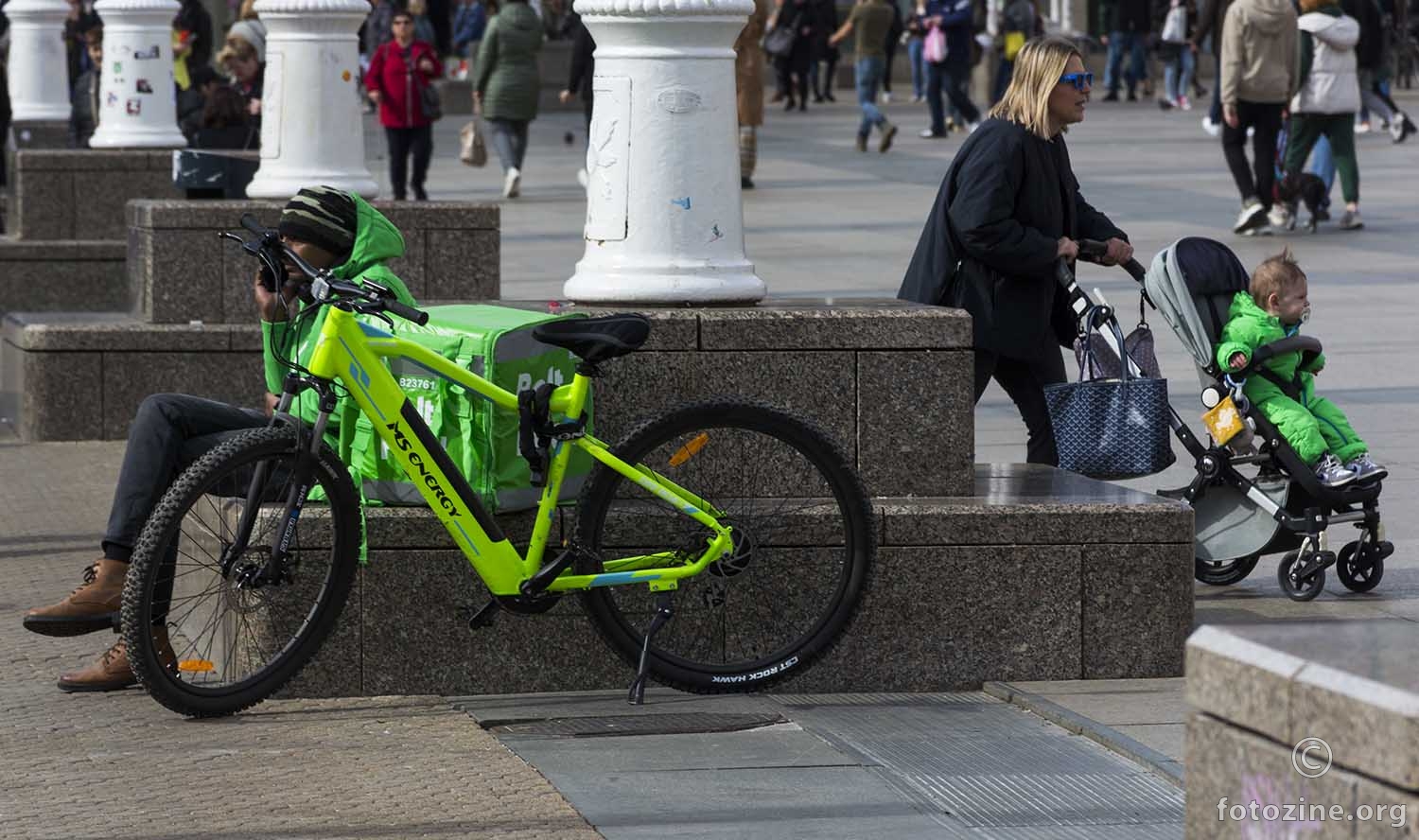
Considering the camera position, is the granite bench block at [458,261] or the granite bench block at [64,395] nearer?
the granite bench block at [458,261]

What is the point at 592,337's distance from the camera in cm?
527

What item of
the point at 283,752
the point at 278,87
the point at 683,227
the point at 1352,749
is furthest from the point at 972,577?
the point at 278,87

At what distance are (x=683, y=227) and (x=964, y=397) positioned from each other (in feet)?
2.79

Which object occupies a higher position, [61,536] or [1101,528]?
[1101,528]

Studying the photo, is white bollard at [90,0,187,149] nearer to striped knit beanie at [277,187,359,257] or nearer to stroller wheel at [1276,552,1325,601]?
striped knit beanie at [277,187,359,257]

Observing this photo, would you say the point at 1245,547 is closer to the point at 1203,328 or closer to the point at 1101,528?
the point at 1203,328

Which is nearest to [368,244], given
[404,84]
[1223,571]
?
[1223,571]

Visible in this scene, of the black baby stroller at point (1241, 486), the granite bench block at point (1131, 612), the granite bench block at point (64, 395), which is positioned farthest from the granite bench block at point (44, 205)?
the granite bench block at point (1131, 612)

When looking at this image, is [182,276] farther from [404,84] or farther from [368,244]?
[404,84]

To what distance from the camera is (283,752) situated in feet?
16.9

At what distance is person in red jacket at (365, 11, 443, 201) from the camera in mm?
18484

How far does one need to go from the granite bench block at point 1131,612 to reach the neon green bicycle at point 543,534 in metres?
0.62

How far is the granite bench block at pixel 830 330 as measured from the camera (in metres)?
5.82

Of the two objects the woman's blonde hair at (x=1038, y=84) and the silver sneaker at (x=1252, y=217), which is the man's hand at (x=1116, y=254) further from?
the silver sneaker at (x=1252, y=217)
